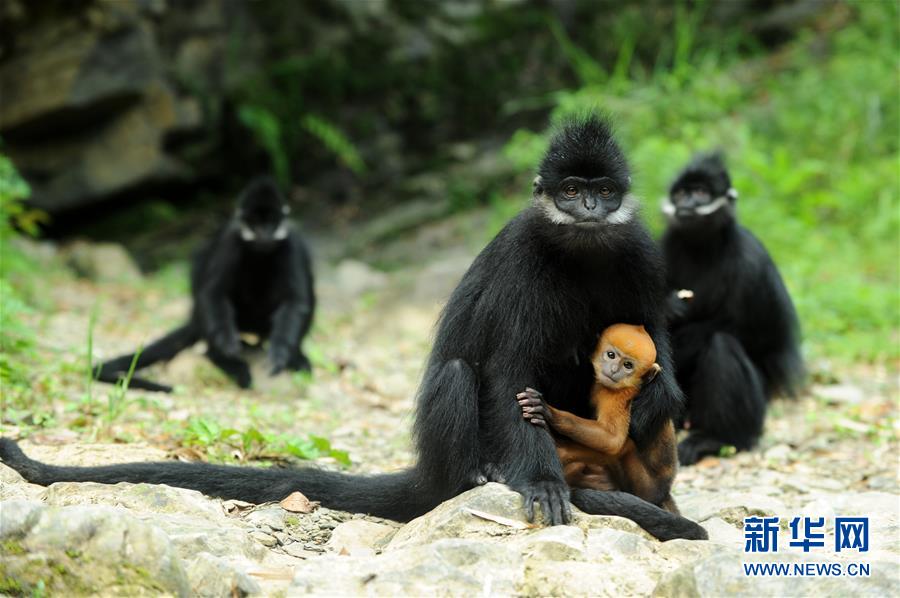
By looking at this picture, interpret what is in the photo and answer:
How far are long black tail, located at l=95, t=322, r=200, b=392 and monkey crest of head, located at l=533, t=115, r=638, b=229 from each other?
2692 millimetres

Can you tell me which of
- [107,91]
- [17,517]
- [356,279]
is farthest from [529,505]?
[107,91]

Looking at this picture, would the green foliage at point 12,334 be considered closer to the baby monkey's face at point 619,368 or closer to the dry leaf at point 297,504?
the dry leaf at point 297,504

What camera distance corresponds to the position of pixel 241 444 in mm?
4148

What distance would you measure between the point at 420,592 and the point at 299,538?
890mm

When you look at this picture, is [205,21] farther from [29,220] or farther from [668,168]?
[668,168]

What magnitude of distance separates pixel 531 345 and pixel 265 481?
1.09 m

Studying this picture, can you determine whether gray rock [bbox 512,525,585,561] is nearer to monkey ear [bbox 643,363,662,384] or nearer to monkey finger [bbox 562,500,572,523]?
monkey finger [bbox 562,500,572,523]

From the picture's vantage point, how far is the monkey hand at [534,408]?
3217mm

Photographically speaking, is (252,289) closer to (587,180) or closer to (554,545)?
(587,180)

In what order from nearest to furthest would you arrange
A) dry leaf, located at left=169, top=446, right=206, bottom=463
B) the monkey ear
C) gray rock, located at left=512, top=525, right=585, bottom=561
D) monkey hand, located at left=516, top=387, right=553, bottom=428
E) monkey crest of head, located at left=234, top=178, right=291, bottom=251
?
gray rock, located at left=512, top=525, right=585, bottom=561
monkey hand, located at left=516, top=387, right=553, bottom=428
the monkey ear
dry leaf, located at left=169, top=446, right=206, bottom=463
monkey crest of head, located at left=234, top=178, right=291, bottom=251

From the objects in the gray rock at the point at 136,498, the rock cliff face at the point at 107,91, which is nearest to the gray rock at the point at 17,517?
the gray rock at the point at 136,498

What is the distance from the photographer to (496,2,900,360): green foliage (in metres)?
7.54

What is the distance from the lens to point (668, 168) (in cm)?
864

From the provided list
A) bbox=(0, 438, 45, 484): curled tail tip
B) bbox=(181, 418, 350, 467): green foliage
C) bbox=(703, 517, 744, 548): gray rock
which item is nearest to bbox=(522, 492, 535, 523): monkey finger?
bbox=(703, 517, 744, 548): gray rock
